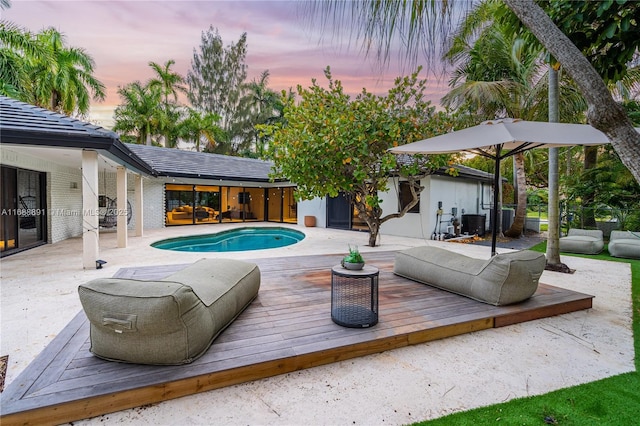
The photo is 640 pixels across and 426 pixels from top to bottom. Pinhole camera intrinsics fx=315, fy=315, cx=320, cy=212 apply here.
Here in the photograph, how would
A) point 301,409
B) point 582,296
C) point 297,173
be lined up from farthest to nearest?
1. point 297,173
2. point 582,296
3. point 301,409

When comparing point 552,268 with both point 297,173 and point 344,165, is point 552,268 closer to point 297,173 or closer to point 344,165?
point 344,165

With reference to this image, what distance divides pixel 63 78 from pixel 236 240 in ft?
40.2

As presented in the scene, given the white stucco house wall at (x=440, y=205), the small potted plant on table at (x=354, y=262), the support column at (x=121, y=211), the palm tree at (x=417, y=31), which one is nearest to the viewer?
the palm tree at (x=417, y=31)

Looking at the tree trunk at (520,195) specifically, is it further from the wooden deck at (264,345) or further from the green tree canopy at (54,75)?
the green tree canopy at (54,75)

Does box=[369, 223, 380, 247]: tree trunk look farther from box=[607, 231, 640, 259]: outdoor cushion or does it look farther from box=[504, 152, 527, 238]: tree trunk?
box=[607, 231, 640, 259]: outdoor cushion

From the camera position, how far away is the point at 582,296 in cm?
446

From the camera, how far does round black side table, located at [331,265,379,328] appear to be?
11.0 feet

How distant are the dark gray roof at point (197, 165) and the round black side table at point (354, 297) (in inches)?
505

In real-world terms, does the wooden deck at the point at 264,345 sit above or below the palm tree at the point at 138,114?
below

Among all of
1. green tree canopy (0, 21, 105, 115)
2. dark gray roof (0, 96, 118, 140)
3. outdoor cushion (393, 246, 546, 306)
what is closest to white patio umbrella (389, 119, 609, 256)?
outdoor cushion (393, 246, 546, 306)

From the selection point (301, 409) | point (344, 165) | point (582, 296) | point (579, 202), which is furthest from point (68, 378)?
point (579, 202)

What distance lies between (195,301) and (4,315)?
332 centimetres

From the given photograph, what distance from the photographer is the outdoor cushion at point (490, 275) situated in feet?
12.7

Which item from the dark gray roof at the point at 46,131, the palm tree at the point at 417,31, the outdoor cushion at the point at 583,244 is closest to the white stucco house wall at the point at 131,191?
the dark gray roof at the point at 46,131
